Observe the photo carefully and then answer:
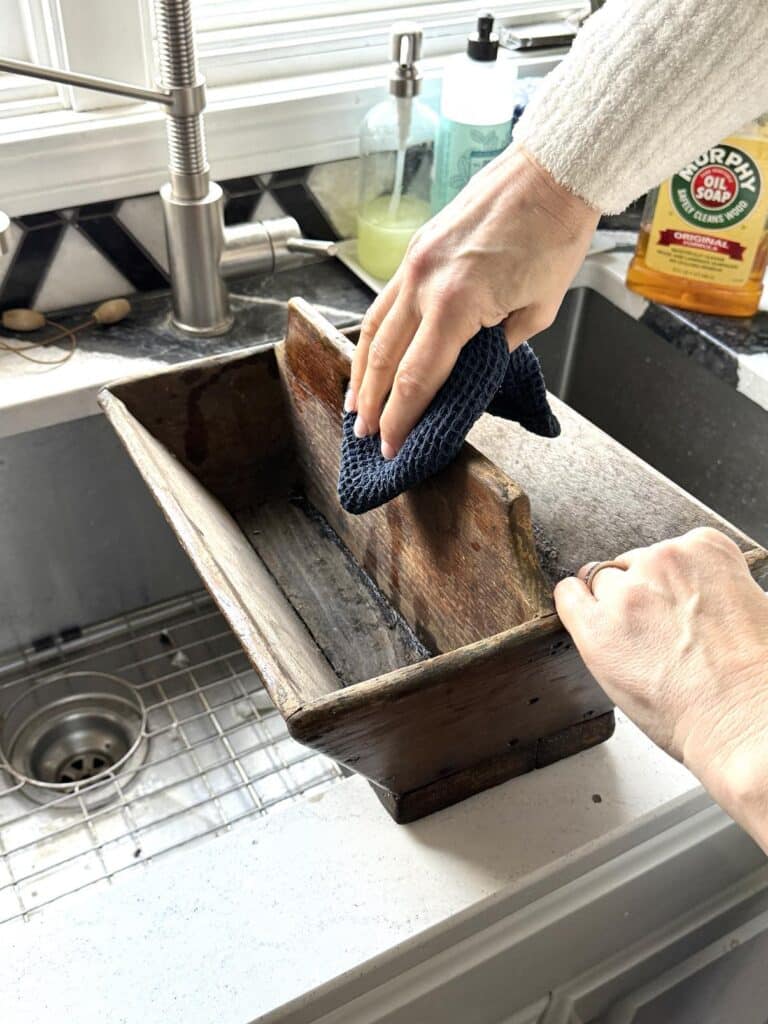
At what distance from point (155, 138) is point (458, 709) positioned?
0.63m

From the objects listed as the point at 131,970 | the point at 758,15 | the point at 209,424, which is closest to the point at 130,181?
Answer: the point at 209,424

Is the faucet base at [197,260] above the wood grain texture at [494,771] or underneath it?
above

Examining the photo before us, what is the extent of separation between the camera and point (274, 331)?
0.91 m

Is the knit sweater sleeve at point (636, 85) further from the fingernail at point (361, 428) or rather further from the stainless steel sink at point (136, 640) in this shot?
the stainless steel sink at point (136, 640)

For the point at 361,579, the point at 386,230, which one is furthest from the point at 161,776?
the point at 386,230

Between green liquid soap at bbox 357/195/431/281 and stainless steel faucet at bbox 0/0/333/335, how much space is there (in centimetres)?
6

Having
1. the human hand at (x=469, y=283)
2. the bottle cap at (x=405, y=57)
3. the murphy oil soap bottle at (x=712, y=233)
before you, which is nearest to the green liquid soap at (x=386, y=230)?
the bottle cap at (x=405, y=57)

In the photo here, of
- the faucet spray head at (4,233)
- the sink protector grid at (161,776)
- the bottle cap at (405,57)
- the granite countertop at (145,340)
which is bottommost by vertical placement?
the sink protector grid at (161,776)

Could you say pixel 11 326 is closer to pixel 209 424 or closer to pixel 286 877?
pixel 209 424

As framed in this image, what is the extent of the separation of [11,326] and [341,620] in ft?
1.44

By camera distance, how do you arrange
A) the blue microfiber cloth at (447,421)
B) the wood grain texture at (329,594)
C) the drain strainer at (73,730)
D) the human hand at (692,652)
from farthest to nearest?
1. the drain strainer at (73,730)
2. the wood grain texture at (329,594)
3. the blue microfiber cloth at (447,421)
4. the human hand at (692,652)

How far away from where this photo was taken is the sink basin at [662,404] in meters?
0.89

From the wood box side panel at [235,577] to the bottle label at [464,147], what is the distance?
411mm

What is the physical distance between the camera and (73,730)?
820mm
